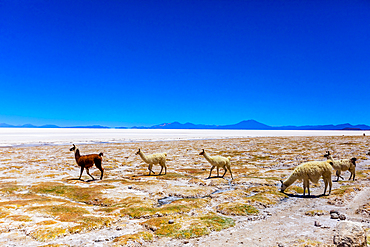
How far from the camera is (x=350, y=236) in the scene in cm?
539

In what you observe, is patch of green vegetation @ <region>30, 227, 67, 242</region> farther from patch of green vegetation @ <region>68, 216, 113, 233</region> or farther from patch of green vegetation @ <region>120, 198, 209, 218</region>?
patch of green vegetation @ <region>120, 198, 209, 218</region>

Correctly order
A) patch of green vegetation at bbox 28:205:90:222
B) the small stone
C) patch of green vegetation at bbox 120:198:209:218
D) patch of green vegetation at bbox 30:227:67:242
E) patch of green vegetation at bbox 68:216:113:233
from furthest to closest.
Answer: patch of green vegetation at bbox 120:198:209:218
patch of green vegetation at bbox 28:205:90:222
the small stone
patch of green vegetation at bbox 68:216:113:233
patch of green vegetation at bbox 30:227:67:242

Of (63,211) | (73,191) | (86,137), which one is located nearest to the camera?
(63,211)

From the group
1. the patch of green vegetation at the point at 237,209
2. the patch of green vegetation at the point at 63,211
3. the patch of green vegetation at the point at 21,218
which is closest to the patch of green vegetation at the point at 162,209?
the patch of green vegetation at the point at 237,209

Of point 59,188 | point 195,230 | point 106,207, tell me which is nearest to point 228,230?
point 195,230

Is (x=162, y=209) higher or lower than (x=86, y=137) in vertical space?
lower

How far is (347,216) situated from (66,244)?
9782 mm

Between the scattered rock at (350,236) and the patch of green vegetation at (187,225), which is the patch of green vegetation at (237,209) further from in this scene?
the scattered rock at (350,236)

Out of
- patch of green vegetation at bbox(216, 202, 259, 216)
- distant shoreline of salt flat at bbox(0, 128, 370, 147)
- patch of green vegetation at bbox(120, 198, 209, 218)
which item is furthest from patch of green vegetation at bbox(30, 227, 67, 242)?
distant shoreline of salt flat at bbox(0, 128, 370, 147)

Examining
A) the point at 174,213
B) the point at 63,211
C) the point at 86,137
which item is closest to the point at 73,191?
the point at 63,211

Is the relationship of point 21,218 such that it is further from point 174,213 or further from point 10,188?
point 10,188

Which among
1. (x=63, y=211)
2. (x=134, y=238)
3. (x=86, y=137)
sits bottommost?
(x=134, y=238)

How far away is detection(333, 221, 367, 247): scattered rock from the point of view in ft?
17.4

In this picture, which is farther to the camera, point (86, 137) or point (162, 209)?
point (86, 137)
